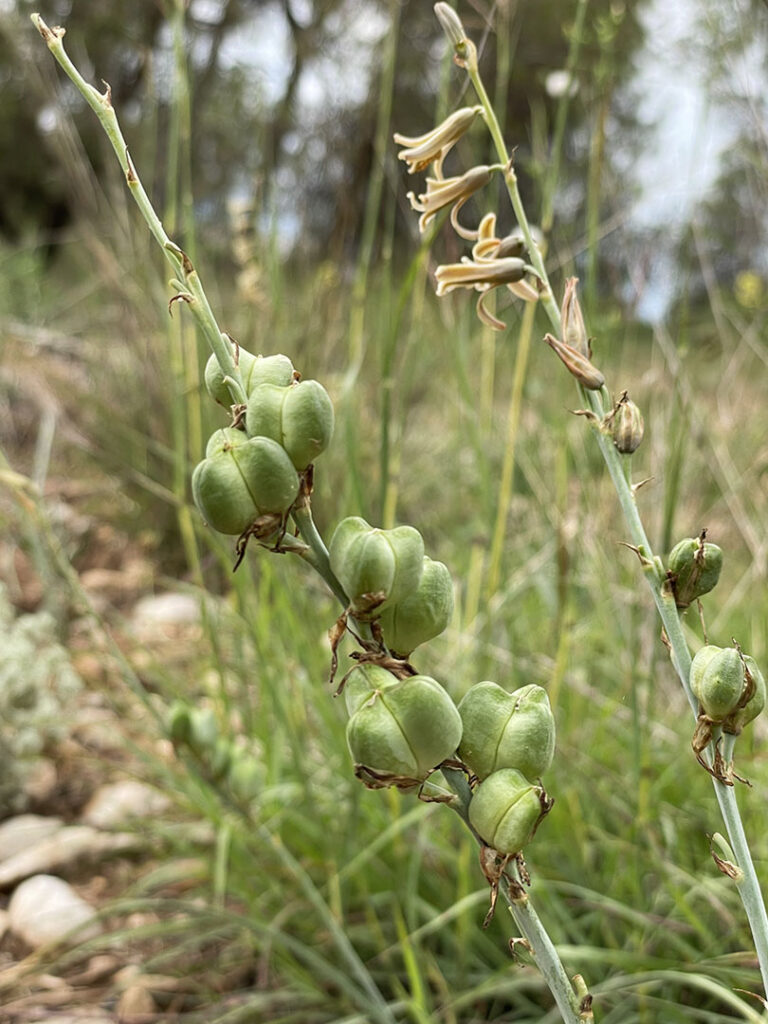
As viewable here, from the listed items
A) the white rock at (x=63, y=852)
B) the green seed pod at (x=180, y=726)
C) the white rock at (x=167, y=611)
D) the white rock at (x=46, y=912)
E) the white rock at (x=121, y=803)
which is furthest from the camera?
the white rock at (x=167, y=611)

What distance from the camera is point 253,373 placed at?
11.9 inches

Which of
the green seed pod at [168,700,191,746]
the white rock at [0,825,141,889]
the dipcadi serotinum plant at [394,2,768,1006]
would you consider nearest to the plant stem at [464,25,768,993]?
the dipcadi serotinum plant at [394,2,768,1006]

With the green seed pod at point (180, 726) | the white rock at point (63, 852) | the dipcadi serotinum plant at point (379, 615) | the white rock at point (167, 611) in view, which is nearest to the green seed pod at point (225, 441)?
the dipcadi serotinum plant at point (379, 615)

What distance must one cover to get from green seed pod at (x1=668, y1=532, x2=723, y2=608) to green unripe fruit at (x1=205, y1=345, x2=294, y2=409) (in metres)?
0.14

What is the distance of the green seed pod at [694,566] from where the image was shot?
0.33 m

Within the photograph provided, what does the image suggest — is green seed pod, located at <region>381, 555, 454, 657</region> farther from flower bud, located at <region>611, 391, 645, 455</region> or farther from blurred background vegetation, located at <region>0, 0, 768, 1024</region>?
blurred background vegetation, located at <region>0, 0, 768, 1024</region>

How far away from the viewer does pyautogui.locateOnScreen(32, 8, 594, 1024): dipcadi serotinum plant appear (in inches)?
10.4

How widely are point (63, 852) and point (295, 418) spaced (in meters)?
1.21

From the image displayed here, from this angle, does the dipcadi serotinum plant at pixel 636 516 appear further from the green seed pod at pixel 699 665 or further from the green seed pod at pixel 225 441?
the green seed pod at pixel 225 441

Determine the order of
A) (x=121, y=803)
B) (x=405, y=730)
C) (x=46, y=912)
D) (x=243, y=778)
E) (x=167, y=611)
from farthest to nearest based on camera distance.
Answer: (x=167, y=611) < (x=121, y=803) < (x=46, y=912) < (x=243, y=778) < (x=405, y=730)

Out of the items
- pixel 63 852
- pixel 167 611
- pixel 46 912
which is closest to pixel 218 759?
pixel 46 912

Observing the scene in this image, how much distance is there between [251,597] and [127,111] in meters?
7.83

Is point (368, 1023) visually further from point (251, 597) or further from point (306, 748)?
point (251, 597)

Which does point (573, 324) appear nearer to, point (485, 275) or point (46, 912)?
point (485, 275)
